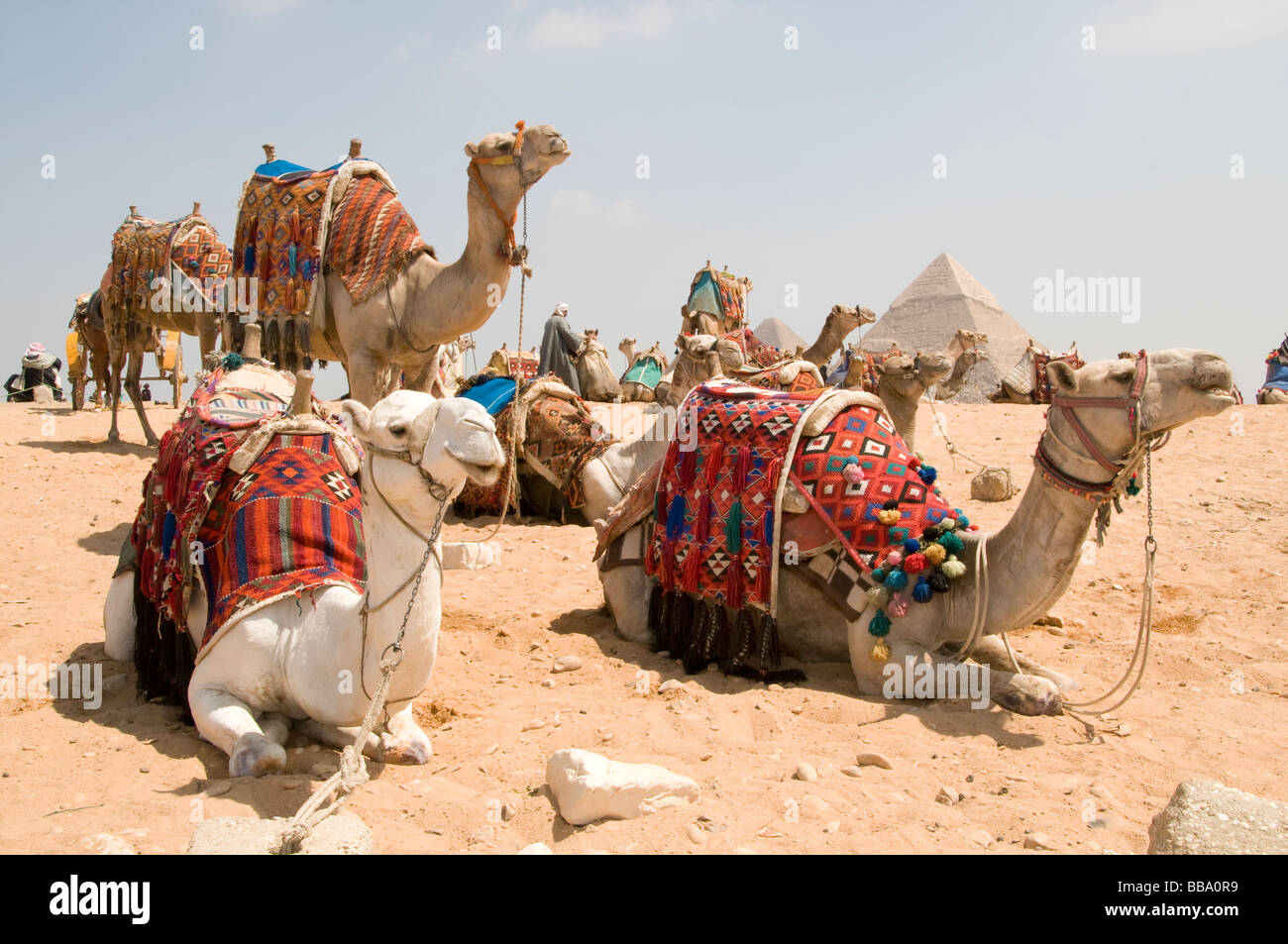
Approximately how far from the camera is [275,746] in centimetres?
383

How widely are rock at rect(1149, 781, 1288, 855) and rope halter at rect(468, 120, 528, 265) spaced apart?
5.71 meters

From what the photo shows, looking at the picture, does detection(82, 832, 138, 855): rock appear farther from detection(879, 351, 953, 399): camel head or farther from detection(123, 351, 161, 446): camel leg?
detection(123, 351, 161, 446): camel leg

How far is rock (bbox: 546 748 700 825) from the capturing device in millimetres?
3445

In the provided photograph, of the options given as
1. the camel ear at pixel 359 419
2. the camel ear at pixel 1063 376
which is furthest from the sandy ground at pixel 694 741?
the camel ear at pixel 1063 376

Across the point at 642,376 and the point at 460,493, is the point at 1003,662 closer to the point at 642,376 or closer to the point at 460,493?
the point at 460,493

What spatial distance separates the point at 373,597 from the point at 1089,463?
293 centimetres

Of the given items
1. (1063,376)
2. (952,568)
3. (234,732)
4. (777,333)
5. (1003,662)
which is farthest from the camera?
(777,333)

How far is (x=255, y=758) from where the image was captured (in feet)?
12.3

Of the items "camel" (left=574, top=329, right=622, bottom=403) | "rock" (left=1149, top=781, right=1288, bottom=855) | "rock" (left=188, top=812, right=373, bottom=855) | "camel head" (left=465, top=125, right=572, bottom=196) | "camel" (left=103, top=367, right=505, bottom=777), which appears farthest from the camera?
"camel" (left=574, top=329, right=622, bottom=403)

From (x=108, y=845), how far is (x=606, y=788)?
1.52 meters

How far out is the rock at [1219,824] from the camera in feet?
9.35

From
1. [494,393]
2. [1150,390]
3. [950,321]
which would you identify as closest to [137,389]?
[494,393]

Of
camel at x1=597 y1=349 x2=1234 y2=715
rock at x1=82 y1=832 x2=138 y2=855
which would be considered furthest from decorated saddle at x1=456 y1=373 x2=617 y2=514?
rock at x1=82 y1=832 x2=138 y2=855

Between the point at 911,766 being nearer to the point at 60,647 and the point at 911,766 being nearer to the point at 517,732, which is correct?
the point at 517,732
